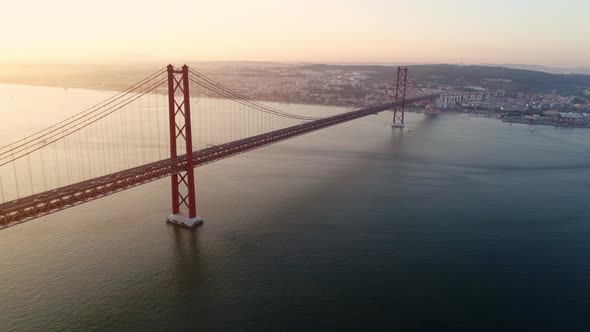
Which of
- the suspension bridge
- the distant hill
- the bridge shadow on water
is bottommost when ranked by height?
the bridge shadow on water

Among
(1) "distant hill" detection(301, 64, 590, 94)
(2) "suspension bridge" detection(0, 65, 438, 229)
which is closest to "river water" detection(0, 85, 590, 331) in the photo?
(2) "suspension bridge" detection(0, 65, 438, 229)

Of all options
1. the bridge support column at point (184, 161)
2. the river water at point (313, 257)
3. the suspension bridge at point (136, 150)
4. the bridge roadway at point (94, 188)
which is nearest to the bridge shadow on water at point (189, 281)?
the river water at point (313, 257)

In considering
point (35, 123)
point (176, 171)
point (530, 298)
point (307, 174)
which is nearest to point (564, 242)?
point (530, 298)

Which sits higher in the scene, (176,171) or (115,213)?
(176,171)

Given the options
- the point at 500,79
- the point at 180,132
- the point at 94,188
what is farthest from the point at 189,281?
the point at 500,79

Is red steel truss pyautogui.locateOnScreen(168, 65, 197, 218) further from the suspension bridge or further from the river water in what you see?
the river water

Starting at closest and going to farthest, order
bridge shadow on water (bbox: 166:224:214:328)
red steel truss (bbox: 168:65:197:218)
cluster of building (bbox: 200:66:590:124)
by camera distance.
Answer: bridge shadow on water (bbox: 166:224:214:328)
red steel truss (bbox: 168:65:197:218)
cluster of building (bbox: 200:66:590:124)

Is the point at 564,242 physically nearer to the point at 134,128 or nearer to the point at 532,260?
the point at 532,260
